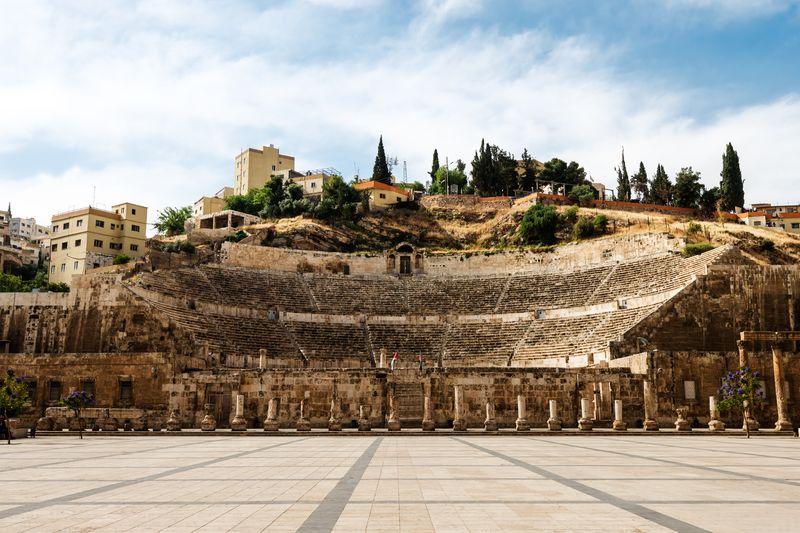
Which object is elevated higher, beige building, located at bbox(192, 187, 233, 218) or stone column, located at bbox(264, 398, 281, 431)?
beige building, located at bbox(192, 187, 233, 218)

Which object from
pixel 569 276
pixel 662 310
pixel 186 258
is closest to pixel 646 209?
pixel 569 276

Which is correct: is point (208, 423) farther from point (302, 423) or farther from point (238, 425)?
Answer: point (302, 423)

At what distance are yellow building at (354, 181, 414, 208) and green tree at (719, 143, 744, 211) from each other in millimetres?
37416

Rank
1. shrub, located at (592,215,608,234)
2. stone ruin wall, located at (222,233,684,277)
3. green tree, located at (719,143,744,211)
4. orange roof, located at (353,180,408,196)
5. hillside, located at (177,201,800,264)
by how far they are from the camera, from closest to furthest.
→ stone ruin wall, located at (222,233,684,277)
hillside, located at (177,201,800,264)
shrub, located at (592,215,608,234)
green tree, located at (719,143,744,211)
orange roof, located at (353,180,408,196)

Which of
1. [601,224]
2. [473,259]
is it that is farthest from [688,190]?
[473,259]

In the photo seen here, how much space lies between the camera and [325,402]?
33875mm

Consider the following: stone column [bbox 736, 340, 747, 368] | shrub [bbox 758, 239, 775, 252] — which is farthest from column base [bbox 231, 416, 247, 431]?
shrub [bbox 758, 239, 775, 252]

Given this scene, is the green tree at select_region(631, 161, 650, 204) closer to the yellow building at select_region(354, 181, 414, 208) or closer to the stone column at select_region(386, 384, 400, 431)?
the yellow building at select_region(354, 181, 414, 208)

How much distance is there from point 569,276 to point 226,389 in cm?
2911

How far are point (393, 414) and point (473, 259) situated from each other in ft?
→ 93.5

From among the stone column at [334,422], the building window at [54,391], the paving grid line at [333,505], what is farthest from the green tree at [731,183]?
the paving grid line at [333,505]

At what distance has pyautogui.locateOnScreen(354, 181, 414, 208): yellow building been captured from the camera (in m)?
82.6

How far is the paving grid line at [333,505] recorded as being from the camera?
7.88 m

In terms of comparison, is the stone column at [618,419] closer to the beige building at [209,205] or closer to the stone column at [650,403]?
the stone column at [650,403]
